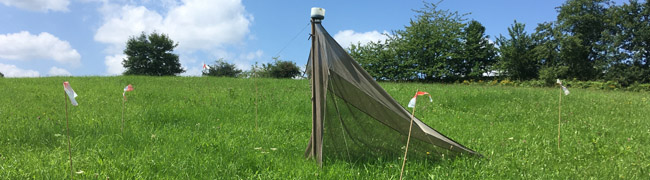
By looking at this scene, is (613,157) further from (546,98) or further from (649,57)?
(649,57)

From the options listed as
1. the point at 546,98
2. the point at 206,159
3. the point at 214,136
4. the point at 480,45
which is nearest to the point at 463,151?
the point at 206,159

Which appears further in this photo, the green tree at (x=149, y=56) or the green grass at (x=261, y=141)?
the green tree at (x=149, y=56)

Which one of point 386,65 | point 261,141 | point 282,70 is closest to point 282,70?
point 282,70

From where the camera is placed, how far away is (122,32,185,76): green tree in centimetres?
3878

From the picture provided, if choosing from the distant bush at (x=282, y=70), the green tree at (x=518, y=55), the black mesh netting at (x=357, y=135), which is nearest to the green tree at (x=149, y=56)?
the distant bush at (x=282, y=70)

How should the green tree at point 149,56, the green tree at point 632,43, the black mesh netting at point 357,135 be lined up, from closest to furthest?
the black mesh netting at point 357,135
the green tree at point 632,43
the green tree at point 149,56

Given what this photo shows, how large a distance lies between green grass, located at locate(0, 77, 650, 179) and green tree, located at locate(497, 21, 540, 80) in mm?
20494

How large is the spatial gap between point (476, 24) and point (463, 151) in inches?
1303

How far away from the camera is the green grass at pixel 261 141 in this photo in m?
4.09

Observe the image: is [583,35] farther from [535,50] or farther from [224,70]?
[224,70]

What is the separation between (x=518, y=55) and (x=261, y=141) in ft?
99.4

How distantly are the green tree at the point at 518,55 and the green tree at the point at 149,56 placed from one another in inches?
1389

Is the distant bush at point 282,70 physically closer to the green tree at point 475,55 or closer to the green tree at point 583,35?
the green tree at point 475,55

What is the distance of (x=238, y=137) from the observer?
18.5 ft
